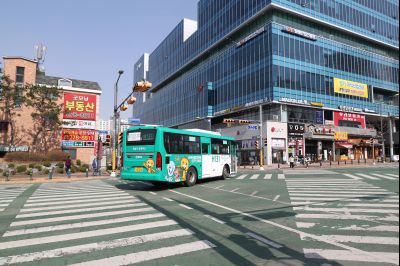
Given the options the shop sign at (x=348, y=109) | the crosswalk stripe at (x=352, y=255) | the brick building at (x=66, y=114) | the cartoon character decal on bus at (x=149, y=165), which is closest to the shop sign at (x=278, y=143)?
the shop sign at (x=348, y=109)

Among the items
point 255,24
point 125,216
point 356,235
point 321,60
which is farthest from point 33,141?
point 321,60

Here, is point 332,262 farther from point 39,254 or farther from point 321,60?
point 321,60

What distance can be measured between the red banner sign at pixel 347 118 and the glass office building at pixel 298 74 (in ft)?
0.67

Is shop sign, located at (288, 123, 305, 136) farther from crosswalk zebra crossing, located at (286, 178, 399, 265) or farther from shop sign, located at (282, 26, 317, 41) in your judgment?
crosswalk zebra crossing, located at (286, 178, 399, 265)

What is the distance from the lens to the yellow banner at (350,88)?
54178 millimetres

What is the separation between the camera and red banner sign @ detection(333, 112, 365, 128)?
53.9 metres

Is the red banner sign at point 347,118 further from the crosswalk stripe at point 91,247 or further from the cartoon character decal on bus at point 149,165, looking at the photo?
the crosswalk stripe at point 91,247

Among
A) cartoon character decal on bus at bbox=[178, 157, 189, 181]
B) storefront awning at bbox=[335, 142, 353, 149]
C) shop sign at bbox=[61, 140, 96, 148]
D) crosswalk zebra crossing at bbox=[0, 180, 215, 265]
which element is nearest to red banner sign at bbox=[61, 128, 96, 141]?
shop sign at bbox=[61, 140, 96, 148]

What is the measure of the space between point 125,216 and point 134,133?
7.39 metres

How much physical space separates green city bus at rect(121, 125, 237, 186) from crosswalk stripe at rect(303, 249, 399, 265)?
380 inches

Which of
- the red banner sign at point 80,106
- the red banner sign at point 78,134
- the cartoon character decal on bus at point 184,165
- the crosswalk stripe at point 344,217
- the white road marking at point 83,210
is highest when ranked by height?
Result: the red banner sign at point 80,106

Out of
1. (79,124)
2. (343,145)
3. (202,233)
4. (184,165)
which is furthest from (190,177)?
(343,145)

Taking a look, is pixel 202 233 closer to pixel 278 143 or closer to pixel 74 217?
pixel 74 217

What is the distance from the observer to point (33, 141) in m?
34.8
